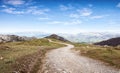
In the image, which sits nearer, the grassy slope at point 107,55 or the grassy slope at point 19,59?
the grassy slope at point 19,59

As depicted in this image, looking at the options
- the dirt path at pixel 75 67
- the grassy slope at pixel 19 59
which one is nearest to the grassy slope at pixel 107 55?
the dirt path at pixel 75 67

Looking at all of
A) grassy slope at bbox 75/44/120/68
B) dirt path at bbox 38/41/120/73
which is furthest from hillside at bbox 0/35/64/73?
grassy slope at bbox 75/44/120/68

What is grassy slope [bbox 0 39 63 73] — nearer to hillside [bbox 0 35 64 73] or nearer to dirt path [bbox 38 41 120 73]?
hillside [bbox 0 35 64 73]

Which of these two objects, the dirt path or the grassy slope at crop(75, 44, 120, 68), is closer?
the dirt path

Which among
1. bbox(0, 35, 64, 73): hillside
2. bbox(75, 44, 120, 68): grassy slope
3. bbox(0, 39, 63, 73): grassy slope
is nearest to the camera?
bbox(0, 35, 64, 73): hillside

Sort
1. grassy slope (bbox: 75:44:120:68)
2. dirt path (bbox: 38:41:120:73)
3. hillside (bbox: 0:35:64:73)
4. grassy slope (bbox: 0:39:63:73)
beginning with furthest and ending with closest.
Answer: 1. grassy slope (bbox: 75:44:120:68)
2. dirt path (bbox: 38:41:120:73)
3. grassy slope (bbox: 0:39:63:73)
4. hillside (bbox: 0:35:64:73)

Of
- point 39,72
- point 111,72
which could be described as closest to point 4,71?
point 39,72

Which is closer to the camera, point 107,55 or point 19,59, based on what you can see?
point 19,59

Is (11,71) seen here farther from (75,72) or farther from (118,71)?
(118,71)

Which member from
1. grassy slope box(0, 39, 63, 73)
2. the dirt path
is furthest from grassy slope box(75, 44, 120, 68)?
grassy slope box(0, 39, 63, 73)

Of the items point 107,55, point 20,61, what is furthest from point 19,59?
point 107,55

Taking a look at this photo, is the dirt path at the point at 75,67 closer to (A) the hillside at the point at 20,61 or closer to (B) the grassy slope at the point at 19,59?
(A) the hillside at the point at 20,61

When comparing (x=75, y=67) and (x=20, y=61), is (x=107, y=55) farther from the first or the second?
(x=20, y=61)

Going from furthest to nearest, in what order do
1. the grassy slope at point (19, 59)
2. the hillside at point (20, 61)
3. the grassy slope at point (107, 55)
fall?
the grassy slope at point (107, 55) < the grassy slope at point (19, 59) < the hillside at point (20, 61)
